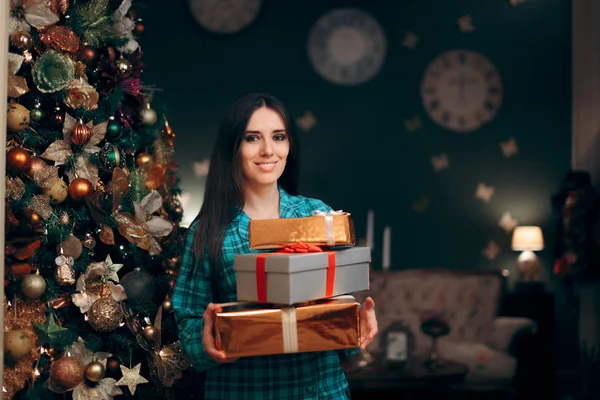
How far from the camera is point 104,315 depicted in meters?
2.44

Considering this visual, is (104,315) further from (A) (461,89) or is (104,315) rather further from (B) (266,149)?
(A) (461,89)

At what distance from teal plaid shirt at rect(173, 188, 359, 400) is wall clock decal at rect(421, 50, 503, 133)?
184 inches

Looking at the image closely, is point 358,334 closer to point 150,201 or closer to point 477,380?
point 150,201

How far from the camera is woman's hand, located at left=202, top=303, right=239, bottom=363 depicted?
1.78 metres

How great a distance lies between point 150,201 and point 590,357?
465 cm

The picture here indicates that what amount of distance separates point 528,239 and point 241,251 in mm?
4562

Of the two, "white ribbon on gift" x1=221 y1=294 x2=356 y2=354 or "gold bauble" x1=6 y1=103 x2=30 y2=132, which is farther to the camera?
"gold bauble" x1=6 y1=103 x2=30 y2=132

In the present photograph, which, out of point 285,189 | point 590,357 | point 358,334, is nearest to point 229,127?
point 285,189

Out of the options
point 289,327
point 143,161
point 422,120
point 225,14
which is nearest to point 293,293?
point 289,327

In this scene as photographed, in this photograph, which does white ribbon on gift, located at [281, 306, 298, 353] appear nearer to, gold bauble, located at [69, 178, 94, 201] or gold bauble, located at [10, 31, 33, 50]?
gold bauble, located at [69, 178, 94, 201]

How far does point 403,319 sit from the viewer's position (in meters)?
5.47

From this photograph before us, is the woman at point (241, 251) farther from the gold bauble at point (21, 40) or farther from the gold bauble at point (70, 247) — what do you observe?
the gold bauble at point (21, 40)

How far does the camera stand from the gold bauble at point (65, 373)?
2.29 m

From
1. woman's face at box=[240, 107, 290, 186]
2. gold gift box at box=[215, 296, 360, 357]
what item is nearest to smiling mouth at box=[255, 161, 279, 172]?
woman's face at box=[240, 107, 290, 186]
